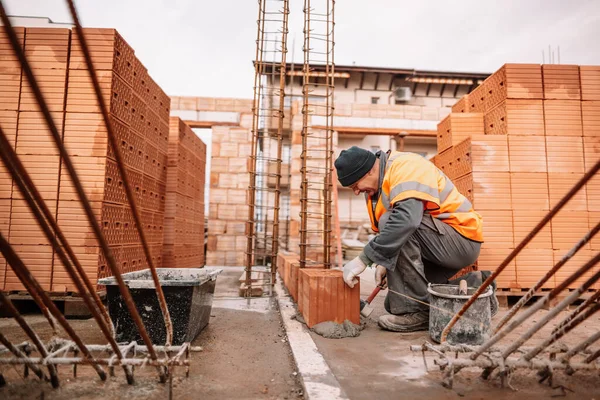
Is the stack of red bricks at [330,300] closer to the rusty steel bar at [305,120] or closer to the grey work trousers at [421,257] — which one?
the grey work trousers at [421,257]

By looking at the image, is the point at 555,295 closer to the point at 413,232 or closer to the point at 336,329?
the point at 413,232

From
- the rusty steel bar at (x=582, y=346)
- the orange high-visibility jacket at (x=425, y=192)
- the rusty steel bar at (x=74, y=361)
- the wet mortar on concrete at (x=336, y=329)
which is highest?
the orange high-visibility jacket at (x=425, y=192)

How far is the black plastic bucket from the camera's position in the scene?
2836mm

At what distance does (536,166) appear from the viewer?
4805 millimetres

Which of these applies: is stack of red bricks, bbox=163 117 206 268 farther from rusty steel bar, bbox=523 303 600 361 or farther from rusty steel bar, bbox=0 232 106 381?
rusty steel bar, bbox=523 303 600 361

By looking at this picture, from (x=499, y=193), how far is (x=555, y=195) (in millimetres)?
688

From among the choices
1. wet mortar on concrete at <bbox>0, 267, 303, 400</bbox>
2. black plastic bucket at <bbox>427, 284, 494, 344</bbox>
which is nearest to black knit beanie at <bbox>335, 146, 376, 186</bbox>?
black plastic bucket at <bbox>427, 284, 494, 344</bbox>

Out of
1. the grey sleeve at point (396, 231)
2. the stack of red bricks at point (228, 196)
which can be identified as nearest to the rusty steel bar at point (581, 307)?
the grey sleeve at point (396, 231)

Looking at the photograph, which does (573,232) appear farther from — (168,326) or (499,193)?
(168,326)

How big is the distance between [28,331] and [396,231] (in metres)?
2.42

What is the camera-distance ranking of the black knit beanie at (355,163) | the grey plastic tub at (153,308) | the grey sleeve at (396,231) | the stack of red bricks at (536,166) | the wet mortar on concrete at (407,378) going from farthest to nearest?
1. the stack of red bricks at (536,166)
2. the black knit beanie at (355,163)
3. the grey sleeve at (396,231)
4. the grey plastic tub at (153,308)
5. the wet mortar on concrete at (407,378)

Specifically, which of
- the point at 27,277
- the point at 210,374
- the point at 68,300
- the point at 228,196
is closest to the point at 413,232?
the point at 210,374

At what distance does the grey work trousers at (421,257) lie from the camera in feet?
10.9

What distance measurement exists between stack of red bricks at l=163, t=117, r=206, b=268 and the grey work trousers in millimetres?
5338
